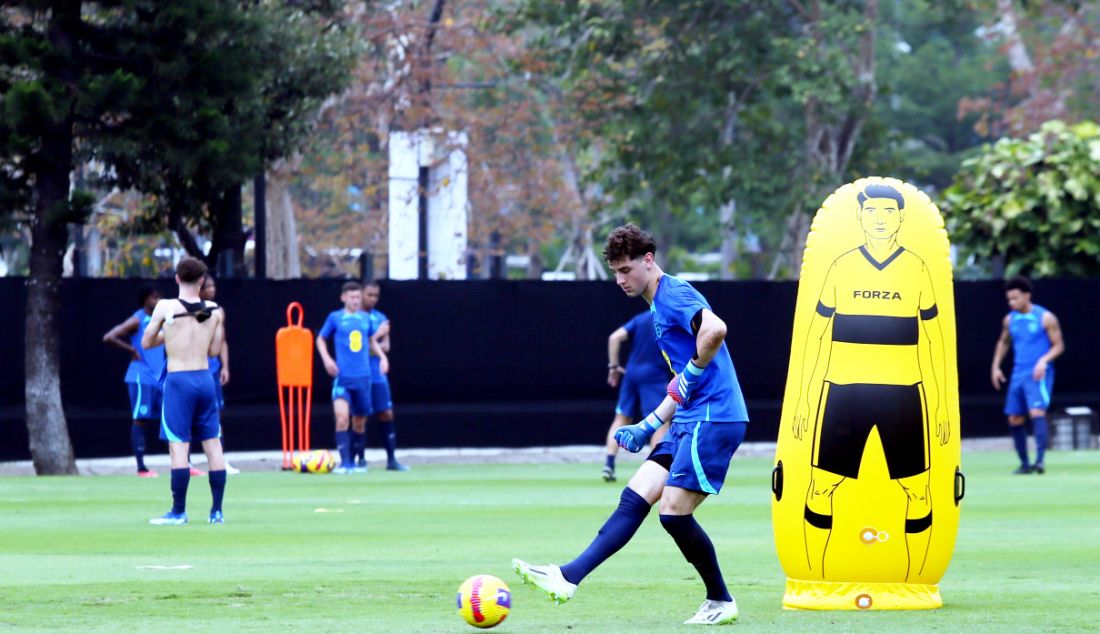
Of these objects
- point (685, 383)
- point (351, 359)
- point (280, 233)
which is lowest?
point (351, 359)

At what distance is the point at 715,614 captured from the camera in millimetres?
8719

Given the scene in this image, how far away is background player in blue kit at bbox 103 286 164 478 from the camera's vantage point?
67.4 feet

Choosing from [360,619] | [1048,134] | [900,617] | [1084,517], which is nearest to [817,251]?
[900,617]

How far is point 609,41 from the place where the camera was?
3397 centimetres

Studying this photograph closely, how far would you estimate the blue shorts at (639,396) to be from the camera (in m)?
19.5

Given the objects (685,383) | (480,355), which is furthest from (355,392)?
(685,383)

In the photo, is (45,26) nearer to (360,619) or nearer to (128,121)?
(128,121)

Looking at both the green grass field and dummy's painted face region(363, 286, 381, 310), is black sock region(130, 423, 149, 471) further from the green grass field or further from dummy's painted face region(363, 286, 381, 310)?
dummy's painted face region(363, 286, 381, 310)

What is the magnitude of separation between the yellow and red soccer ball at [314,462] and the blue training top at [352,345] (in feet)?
3.36

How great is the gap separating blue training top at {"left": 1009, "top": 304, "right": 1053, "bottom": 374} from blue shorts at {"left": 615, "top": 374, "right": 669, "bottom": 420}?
417 centimetres

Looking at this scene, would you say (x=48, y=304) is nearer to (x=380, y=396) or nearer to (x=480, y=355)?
(x=380, y=396)

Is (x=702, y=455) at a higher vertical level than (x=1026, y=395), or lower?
higher

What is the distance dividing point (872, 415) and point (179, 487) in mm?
6760

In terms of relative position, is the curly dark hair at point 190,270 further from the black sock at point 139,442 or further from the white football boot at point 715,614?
the black sock at point 139,442
